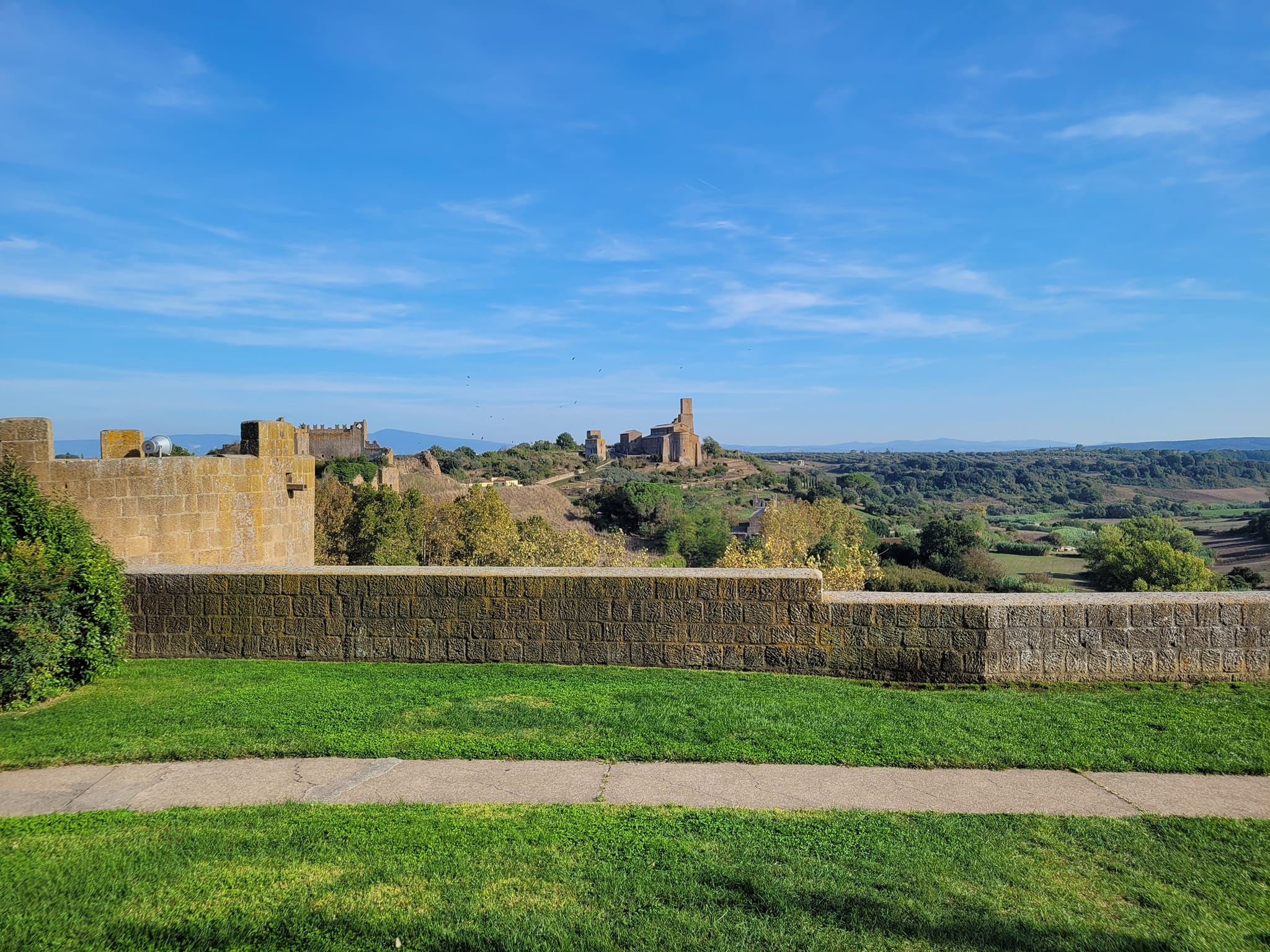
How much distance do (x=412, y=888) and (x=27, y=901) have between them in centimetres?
142

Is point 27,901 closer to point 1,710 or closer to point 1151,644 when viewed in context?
point 1,710

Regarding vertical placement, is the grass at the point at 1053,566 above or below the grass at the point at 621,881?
below

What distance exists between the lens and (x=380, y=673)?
20.7 feet

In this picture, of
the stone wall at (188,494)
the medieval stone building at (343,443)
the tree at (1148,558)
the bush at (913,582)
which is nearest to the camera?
the stone wall at (188,494)

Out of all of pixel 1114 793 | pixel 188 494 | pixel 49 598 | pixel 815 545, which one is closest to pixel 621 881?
pixel 1114 793

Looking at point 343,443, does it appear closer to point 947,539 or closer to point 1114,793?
point 947,539

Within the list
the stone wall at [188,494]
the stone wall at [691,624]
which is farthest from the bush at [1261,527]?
the stone wall at [188,494]

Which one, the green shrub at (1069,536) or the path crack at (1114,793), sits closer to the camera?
the path crack at (1114,793)

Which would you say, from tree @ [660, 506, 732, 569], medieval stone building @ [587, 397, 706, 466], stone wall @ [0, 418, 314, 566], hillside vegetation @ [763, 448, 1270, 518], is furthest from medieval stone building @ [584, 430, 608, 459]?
stone wall @ [0, 418, 314, 566]

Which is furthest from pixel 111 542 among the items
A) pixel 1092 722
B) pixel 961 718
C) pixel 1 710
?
pixel 1092 722

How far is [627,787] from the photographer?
13.8 feet

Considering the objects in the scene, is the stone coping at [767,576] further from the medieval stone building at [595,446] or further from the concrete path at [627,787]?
the medieval stone building at [595,446]

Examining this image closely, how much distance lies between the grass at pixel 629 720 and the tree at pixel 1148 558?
1113 inches

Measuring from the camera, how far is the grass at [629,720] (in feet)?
15.3
